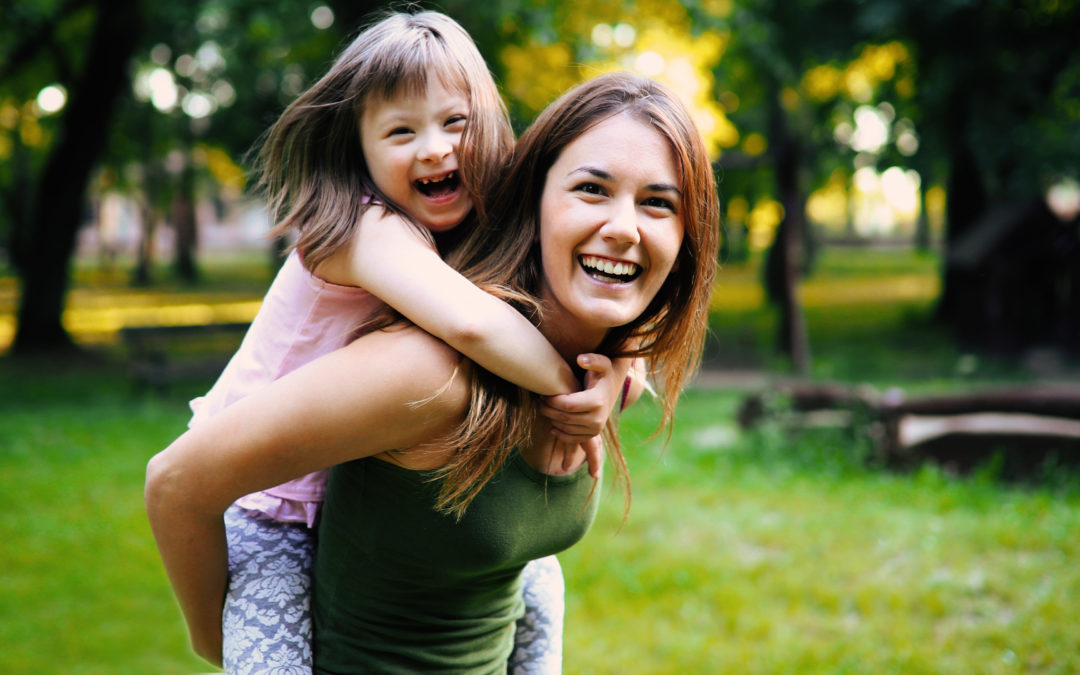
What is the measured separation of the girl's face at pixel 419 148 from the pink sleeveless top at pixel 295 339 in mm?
254

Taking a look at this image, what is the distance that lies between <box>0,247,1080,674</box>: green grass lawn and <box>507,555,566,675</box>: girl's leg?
40.5 inches

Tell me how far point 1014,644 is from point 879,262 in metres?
39.7

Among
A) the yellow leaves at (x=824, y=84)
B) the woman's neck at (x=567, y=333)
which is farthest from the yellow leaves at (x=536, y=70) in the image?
the woman's neck at (x=567, y=333)

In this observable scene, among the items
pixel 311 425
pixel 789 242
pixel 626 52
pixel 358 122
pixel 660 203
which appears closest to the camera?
pixel 311 425

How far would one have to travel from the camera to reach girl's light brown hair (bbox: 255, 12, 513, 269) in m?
2.03

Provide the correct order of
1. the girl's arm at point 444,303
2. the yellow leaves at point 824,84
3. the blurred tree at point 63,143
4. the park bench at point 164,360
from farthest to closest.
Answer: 1. the yellow leaves at point 824,84
2. the blurred tree at point 63,143
3. the park bench at point 164,360
4. the girl's arm at point 444,303

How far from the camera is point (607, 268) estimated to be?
5.97 feet

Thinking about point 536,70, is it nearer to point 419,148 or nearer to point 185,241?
point 419,148

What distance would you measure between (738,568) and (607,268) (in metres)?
4.30

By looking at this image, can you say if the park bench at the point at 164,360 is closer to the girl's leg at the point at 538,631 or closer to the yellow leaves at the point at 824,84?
the girl's leg at the point at 538,631

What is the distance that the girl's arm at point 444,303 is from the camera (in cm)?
173

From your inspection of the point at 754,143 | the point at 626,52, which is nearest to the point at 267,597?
the point at 626,52

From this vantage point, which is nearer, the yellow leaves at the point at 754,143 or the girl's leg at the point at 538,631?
the girl's leg at the point at 538,631

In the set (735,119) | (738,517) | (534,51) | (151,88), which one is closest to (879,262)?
Result: (735,119)
